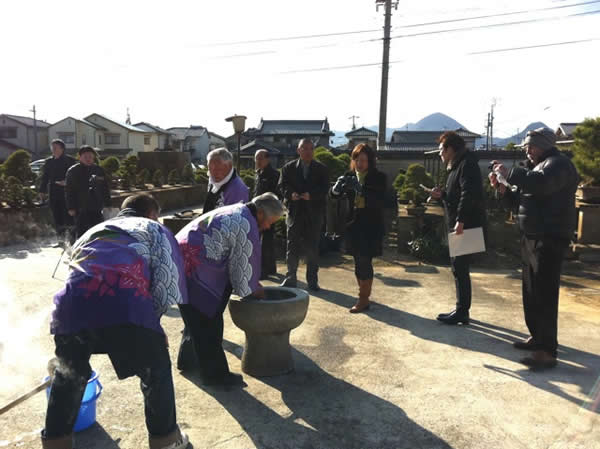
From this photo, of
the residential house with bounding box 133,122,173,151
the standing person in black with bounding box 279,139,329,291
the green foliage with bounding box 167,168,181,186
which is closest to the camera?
the standing person in black with bounding box 279,139,329,291

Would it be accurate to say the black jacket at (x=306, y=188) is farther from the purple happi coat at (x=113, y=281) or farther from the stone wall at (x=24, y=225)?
the stone wall at (x=24, y=225)

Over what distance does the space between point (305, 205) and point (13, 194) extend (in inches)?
253

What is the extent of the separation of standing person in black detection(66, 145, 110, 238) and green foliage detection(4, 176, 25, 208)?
352cm

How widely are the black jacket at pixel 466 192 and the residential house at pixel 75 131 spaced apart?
43.7 m

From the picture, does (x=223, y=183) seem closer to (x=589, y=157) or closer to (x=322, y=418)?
(x=322, y=418)

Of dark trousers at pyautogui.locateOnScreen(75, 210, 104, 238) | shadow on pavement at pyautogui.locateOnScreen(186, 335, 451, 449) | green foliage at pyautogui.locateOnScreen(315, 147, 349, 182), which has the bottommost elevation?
shadow on pavement at pyautogui.locateOnScreen(186, 335, 451, 449)

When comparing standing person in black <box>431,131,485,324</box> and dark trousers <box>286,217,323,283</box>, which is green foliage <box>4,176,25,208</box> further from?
standing person in black <box>431,131,485,324</box>

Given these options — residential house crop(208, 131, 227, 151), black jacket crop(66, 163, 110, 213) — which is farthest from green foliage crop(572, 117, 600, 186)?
residential house crop(208, 131, 227, 151)

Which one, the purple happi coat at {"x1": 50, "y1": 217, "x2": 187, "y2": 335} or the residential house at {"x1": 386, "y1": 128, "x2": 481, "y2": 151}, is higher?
the residential house at {"x1": 386, "y1": 128, "x2": 481, "y2": 151}

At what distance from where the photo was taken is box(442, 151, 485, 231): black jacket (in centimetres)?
442

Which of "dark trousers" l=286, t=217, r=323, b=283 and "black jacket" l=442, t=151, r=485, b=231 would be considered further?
"dark trousers" l=286, t=217, r=323, b=283

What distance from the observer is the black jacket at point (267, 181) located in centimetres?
625

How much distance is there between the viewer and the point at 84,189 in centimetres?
654

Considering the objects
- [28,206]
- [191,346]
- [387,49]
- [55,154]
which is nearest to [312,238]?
[191,346]
